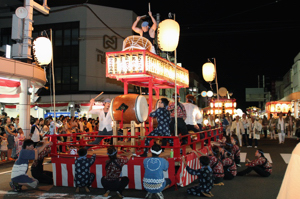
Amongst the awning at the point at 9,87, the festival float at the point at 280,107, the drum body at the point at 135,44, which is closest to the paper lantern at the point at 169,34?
the drum body at the point at 135,44

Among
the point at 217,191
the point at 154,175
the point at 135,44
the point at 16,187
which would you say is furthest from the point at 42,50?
the point at 217,191

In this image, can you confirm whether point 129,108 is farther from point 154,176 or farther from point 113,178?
point 154,176

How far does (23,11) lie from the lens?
1376cm

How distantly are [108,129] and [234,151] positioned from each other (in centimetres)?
453

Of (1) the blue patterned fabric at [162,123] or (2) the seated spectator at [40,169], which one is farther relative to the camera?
(2) the seated spectator at [40,169]

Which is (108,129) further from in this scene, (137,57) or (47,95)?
(47,95)

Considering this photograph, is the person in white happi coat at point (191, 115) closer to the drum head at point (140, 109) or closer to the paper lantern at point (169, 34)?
the drum head at point (140, 109)

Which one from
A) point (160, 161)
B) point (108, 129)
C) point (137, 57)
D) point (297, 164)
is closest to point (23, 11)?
point (137, 57)

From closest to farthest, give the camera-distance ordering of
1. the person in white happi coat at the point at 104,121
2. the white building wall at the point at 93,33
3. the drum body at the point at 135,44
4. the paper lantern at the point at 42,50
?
the person in white happi coat at the point at 104,121 → the drum body at the point at 135,44 → the paper lantern at the point at 42,50 → the white building wall at the point at 93,33

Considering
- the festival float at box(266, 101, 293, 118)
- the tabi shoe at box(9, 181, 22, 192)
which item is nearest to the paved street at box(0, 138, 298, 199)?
the tabi shoe at box(9, 181, 22, 192)

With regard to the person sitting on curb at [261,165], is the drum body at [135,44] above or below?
above

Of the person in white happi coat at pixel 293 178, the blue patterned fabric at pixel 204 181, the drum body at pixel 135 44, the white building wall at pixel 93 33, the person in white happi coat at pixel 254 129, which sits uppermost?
the white building wall at pixel 93 33

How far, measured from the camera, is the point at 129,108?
936 centimetres

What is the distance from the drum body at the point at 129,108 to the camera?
9.35 m
